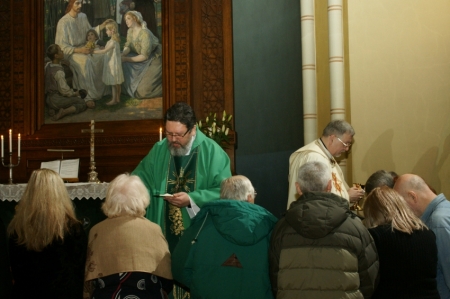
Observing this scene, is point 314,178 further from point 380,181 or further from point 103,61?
point 103,61

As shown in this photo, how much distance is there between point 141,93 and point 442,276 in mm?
5037

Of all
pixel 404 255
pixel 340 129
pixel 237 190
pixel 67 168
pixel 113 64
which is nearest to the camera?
pixel 404 255

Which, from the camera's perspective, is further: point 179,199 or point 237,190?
point 179,199

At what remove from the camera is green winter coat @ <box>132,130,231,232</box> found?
506 centimetres

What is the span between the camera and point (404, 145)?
7465mm

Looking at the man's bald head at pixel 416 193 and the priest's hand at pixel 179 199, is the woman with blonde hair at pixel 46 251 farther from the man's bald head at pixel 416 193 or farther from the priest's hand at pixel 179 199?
the man's bald head at pixel 416 193

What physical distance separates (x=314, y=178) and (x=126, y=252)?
1128 mm

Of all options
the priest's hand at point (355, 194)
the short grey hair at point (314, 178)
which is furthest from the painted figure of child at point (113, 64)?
the short grey hair at point (314, 178)

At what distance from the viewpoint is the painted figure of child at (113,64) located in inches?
323

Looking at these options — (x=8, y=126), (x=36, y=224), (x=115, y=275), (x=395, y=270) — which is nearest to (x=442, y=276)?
(x=395, y=270)

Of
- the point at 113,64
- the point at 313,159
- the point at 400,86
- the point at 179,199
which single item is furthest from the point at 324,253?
the point at 113,64

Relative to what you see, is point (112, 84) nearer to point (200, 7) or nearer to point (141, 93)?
point (141, 93)

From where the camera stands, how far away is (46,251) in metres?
3.79

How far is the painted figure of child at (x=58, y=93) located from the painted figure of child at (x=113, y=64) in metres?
0.32
